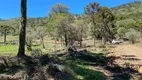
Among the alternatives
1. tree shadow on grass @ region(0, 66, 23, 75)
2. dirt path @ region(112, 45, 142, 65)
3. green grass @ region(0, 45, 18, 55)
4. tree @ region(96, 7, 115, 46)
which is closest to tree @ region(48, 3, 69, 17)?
tree @ region(96, 7, 115, 46)

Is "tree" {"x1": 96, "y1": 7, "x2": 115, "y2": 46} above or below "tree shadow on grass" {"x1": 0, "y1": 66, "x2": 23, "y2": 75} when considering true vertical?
above

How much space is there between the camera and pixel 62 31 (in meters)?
45.8

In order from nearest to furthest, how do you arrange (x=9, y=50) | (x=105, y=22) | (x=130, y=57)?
(x=130, y=57) → (x=9, y=50) → (x=105, y=22)

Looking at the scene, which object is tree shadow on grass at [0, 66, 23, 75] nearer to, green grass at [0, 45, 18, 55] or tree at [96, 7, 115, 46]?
green grass at [0, 45, 18, 55]

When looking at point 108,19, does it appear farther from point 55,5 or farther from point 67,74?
point 67,74

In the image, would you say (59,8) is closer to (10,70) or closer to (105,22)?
(105,22)

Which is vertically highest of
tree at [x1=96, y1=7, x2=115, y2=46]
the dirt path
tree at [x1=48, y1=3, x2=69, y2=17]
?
tree at [x1=48, y1=3, x2=69, y2=17]

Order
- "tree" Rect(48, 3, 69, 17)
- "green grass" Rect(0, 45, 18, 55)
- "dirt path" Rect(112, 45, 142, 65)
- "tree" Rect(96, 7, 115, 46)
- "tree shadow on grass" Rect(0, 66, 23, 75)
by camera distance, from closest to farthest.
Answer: "tree shadow on grass" Rect(0, 66, 23, 75) < "dirt path" Rect(112, 45, 142, 65) < "green grass" Rect(0, 45, 18, 55) < "tree" Rect(96, 7, 115, 46) < "tree" Rect(48, 3, 69, 17)

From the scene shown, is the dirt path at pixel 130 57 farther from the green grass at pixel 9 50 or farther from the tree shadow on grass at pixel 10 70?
the green grass at pixel 9 50

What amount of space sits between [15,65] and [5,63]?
531 mm

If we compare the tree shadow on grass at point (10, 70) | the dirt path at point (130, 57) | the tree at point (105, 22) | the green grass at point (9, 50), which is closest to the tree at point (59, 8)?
the tree at point (105, 22)

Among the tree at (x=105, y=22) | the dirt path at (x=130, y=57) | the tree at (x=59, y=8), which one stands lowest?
the dirt path at (x=130, y=57)

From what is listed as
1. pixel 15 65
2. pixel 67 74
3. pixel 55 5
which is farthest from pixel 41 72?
pixel 55 5

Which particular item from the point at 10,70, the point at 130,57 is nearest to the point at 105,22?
the point at 130,57
